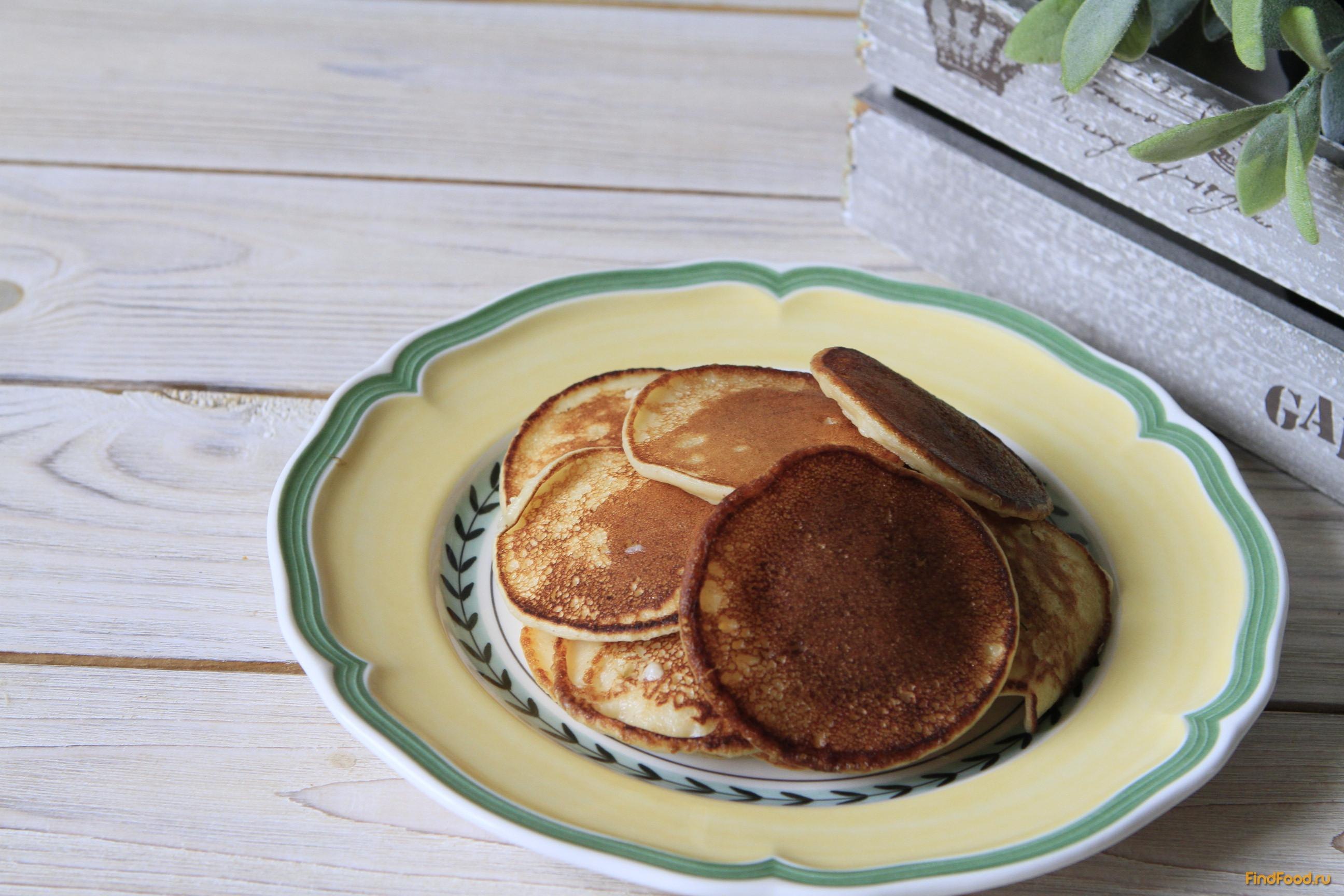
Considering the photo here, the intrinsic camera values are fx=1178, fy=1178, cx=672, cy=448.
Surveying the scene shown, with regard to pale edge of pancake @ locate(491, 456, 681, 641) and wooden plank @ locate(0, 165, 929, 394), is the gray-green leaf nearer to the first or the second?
wooden plank @ locate(0, 165, 929, 394)

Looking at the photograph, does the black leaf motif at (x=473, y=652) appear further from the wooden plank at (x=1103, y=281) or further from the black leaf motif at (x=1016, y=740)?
the wooden plank at (x=1103, y=281)

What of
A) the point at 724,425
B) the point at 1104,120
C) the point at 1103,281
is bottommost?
the point at 724,425

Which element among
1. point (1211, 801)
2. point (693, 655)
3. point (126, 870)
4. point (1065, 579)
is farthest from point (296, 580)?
point (1211, 801)

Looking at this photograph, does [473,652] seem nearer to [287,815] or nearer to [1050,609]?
[287,815]

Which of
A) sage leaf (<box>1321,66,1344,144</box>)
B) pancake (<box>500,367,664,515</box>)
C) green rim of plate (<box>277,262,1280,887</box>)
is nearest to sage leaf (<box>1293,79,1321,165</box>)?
sage leaf (<box>1321,66,1344,144</box>)

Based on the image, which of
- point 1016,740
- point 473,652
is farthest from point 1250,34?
point 473,652

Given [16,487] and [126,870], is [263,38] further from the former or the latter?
[126,870]

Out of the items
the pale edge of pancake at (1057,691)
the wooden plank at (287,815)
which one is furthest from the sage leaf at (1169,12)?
the wooden plank at (287,815)
